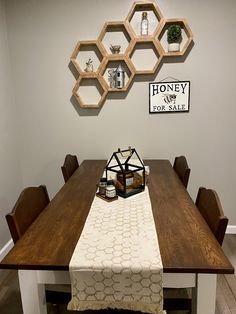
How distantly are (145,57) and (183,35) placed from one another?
1.23ft

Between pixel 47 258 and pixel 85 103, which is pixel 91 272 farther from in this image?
pixel 85 103

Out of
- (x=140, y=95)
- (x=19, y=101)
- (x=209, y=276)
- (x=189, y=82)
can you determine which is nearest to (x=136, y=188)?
(x=209, y=276)

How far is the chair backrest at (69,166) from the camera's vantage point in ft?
6.95

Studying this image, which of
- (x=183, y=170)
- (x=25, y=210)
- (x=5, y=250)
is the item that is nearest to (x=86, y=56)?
(x=183, y=170)

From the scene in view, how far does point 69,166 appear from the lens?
2.29 m

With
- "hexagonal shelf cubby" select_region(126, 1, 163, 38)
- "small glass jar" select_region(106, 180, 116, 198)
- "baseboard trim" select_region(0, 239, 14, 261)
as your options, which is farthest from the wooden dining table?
"hexagonal shelf cubby" select_region(126, 1, 163, 38)

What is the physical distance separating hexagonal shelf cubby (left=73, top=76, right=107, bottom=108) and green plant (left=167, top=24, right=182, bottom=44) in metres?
0.72

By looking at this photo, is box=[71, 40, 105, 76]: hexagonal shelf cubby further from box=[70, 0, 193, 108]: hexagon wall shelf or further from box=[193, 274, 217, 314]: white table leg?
box=[193, 274, 217, 314]: white table leg

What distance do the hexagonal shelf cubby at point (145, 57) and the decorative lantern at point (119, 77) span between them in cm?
13

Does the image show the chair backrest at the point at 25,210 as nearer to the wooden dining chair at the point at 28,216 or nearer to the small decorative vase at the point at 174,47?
the wooden dining chair at the point at 28,216

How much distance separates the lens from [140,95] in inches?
97.7

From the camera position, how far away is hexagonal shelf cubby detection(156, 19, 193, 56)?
2264mm

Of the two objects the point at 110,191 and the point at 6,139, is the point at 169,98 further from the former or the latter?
the point at 6,139

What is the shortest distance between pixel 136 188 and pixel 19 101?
1.56 metres
